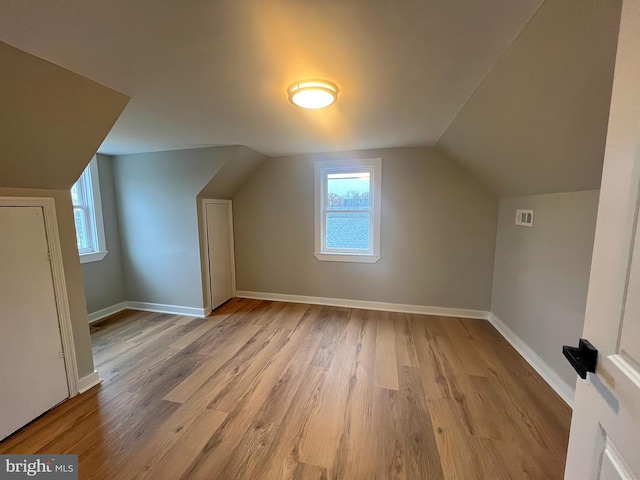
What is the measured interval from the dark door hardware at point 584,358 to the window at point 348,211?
2.71 metres

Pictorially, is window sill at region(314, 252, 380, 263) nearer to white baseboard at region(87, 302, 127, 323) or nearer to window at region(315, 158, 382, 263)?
window at region(315, 158, 382, 263)

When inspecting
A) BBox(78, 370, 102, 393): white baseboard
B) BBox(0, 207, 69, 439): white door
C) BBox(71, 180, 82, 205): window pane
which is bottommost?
BBox(78, 370, 102, 393): white baseboard

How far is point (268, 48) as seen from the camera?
47.7 inches

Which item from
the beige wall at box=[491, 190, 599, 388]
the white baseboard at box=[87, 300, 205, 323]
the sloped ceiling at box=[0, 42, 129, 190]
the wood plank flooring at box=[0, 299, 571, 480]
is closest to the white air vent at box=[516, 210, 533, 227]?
the beige wall at box=[491, 190, 599, 388]

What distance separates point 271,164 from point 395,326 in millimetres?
2755

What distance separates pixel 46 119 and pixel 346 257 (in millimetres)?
3011

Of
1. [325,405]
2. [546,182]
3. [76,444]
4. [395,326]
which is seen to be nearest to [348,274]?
[395,326]

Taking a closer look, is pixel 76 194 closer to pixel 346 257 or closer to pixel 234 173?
pixel 234 173

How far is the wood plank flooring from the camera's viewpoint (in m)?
1.40

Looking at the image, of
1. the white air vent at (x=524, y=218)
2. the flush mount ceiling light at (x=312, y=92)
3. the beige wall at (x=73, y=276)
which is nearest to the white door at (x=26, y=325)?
the beige wall at (x=73, y=276)

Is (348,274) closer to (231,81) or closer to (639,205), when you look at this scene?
(231,81)

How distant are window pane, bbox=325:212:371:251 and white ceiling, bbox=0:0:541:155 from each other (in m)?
1.64

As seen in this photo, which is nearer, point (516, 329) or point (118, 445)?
point (118, 445)

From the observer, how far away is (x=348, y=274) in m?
3.60
